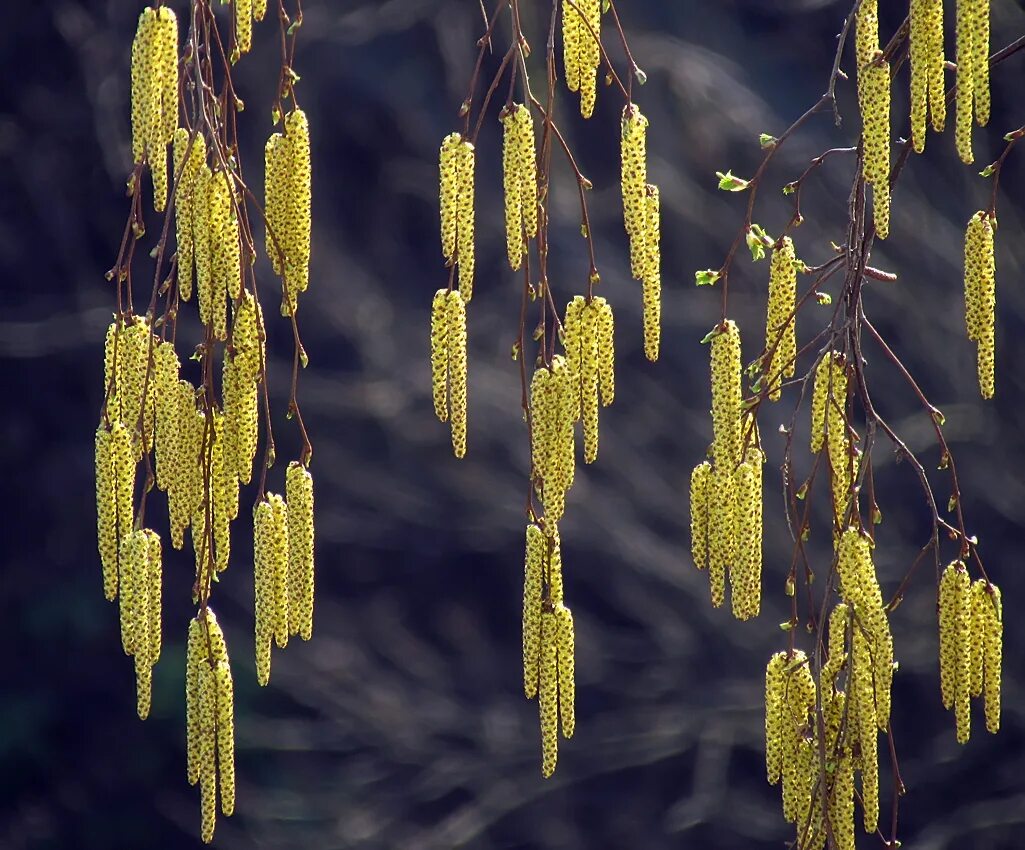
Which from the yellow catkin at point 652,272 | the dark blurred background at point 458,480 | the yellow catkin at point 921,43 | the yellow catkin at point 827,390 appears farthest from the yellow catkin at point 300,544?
the dark blurred background at point 458,480

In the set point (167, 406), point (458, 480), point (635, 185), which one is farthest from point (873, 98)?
point (458, 480)

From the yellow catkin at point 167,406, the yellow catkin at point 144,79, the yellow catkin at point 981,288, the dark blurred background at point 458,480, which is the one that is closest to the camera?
the yellow catkin at point 144,79

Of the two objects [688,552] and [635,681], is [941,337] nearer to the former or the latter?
[688,552]

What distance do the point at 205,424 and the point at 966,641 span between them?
55 centimetres

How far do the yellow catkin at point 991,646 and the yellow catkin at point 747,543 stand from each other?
192 mm

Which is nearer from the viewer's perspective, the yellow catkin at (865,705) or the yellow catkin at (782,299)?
the yellow catkin at (865,705)

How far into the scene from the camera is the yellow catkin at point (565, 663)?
3.24 feet

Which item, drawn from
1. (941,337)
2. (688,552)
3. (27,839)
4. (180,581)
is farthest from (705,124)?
(27,839)

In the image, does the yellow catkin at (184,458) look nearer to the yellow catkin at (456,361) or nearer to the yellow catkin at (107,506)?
the yellow catkin at (107,506)

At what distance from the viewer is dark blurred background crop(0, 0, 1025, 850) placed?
2625mm

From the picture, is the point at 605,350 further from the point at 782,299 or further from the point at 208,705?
the point at 208,705

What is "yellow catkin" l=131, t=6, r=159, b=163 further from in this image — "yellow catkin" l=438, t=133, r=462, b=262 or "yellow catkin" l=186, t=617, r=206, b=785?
"yellow catkin" l=186, t=617, r=206, b=785

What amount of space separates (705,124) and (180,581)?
1.29 meters

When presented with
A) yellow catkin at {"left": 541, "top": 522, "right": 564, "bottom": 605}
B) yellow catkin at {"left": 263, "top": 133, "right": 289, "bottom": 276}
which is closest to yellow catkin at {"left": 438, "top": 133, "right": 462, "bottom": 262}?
yellow catkin at {"left": 263, "top": 133, "right": 289, "bottom": 276}
